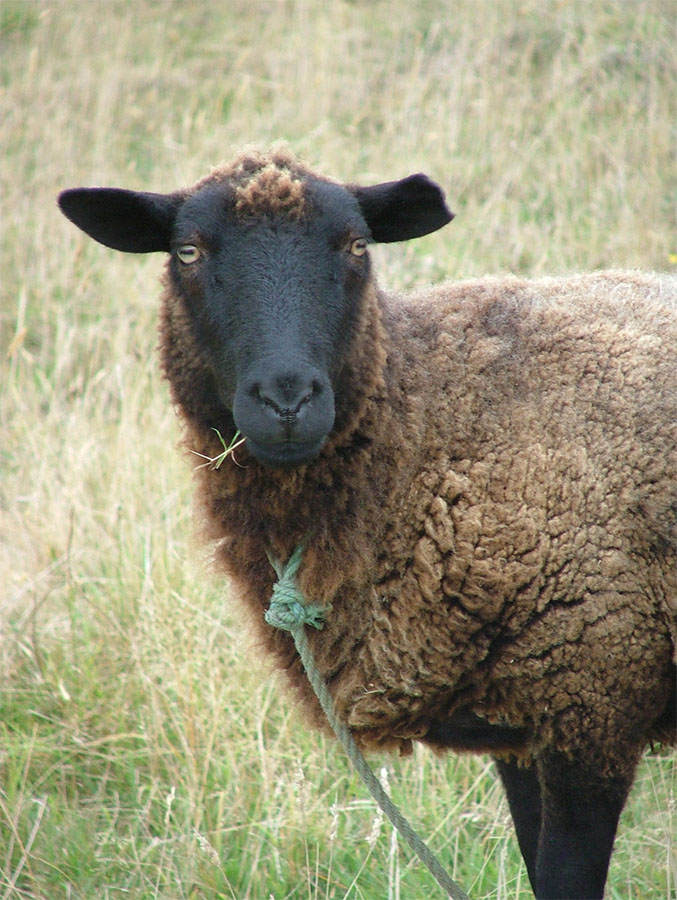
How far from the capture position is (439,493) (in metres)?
2.99

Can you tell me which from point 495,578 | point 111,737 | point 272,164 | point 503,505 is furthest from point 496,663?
point 111,737

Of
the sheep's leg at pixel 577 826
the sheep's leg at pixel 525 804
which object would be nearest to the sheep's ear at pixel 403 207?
the sheep's leg at pixel 577 826

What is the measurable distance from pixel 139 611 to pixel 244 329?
2.24 metres

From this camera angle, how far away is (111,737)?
4.17 meters

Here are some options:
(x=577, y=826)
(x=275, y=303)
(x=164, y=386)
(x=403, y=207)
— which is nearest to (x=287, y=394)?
(x=275, y=303)

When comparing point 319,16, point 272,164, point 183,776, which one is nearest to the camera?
point 272,164

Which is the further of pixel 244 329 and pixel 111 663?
pixel 111 663

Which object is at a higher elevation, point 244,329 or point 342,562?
point 244,329

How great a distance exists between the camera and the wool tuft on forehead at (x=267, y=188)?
2.92 m

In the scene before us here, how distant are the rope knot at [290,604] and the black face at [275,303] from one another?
1.43 feet

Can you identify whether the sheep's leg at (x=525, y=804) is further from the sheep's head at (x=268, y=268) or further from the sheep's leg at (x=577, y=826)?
the sheep's head at (x=268, y=268)

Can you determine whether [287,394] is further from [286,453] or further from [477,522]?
[477,522]

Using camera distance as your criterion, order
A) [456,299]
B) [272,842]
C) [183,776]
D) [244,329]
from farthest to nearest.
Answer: [183,776], [272,842], [456,299], [244,329]

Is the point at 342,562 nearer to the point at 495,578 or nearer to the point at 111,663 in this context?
the point at 495,578
